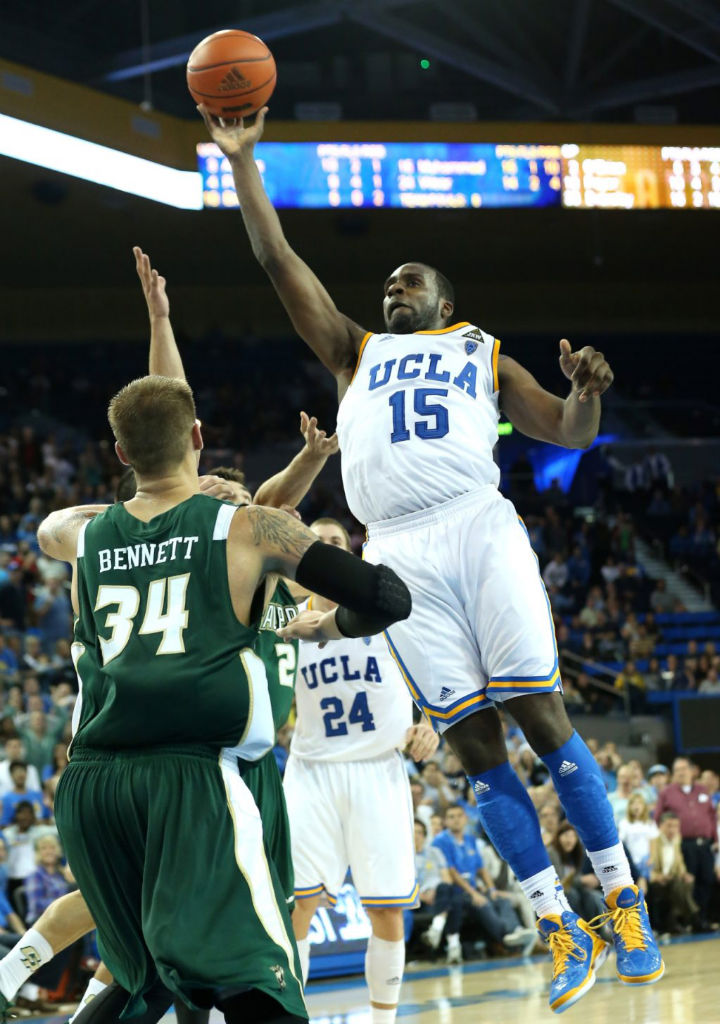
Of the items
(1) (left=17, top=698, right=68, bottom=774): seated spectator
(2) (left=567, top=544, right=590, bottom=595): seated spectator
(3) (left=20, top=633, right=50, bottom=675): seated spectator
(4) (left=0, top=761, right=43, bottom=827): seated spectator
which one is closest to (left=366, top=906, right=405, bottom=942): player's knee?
(4) (left=0, top=761, right=43, bottom=827): seated spectator

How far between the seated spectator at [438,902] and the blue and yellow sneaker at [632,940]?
235 inches

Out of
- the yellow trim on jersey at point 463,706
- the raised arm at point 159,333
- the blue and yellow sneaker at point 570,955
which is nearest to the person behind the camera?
the blue and yellow sneaker at point 570,955

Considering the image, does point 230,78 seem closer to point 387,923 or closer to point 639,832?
point 387,923

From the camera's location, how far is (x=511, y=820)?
4.88m

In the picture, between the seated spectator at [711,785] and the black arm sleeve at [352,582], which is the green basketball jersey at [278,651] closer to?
the black arm sleeve at [352,582]

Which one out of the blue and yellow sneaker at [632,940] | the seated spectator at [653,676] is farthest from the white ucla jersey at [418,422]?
the seated spectator at [653,676]

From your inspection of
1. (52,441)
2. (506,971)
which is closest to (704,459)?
(52,441)

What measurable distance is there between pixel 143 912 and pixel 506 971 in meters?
7.13

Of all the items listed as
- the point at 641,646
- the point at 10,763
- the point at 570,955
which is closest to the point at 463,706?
the point at 570,955

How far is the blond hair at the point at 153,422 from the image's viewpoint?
12.2 feet

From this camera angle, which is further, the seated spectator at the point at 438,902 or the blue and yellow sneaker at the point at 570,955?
the seated spectator at the point at 438,902

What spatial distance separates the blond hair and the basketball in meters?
2.07

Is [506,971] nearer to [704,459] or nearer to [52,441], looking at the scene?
[52,441]

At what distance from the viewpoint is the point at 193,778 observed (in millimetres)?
3588
